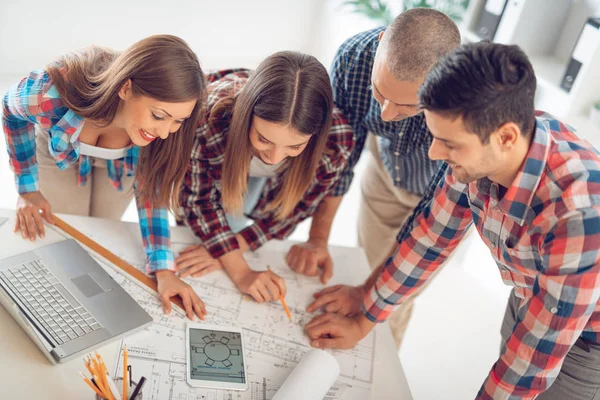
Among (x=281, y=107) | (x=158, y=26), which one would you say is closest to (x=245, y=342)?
(x=281, y=107)

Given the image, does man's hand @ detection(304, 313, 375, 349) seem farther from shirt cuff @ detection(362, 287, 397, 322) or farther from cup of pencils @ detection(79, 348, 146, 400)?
cup of pencils @ detection(79, 348, 146, 400)

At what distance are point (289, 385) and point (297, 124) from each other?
1.84ft

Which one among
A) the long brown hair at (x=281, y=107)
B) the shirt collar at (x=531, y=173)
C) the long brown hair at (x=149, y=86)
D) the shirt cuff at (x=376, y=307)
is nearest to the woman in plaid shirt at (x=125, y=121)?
the long brown hair at (x=149, y=86)

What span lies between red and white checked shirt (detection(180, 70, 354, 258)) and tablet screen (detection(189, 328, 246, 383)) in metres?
0.26

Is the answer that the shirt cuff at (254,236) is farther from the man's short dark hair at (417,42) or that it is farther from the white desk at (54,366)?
the man's short dark hair at (417,42)

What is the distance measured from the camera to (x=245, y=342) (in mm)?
1306

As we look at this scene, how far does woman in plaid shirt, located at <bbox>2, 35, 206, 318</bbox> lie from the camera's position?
130 centimetres

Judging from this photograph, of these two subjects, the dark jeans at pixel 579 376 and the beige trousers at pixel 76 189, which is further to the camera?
the beige trousers at pixel 76 189

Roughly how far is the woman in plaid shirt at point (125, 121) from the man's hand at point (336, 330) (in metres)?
0.26

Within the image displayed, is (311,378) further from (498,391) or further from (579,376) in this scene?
(579,376)

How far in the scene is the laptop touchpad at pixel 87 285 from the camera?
129 cm

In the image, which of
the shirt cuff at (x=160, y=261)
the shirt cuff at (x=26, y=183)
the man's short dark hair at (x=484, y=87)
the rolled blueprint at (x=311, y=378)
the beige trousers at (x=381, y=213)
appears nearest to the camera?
Answer: the man's short dark hair at (x=484, y=87)

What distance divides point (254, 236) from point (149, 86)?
0.50 metres

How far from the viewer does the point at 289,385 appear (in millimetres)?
1178
